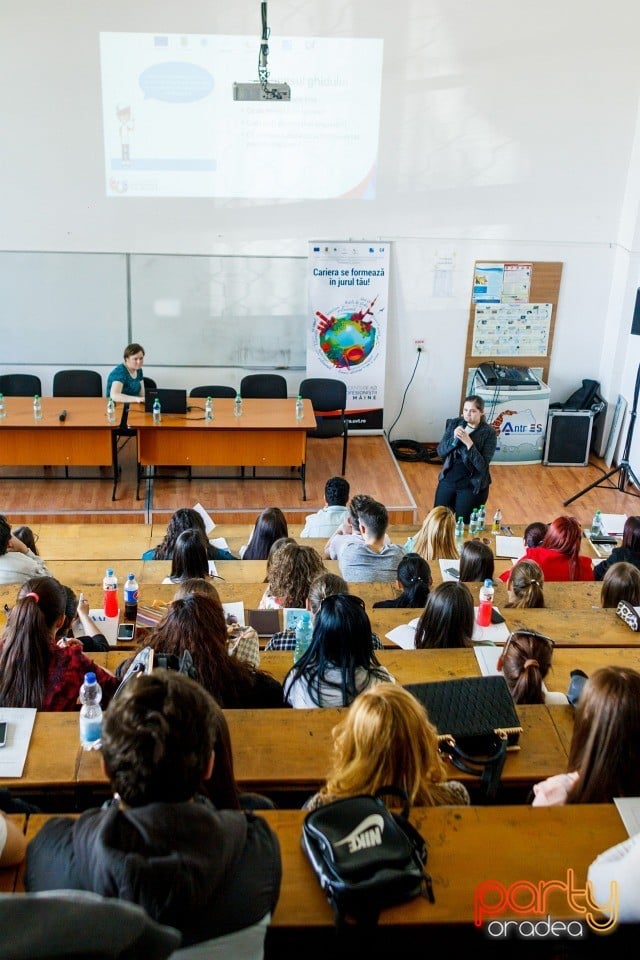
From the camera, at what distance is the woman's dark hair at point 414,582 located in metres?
4.43

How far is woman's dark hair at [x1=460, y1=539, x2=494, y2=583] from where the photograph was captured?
4.82 meters

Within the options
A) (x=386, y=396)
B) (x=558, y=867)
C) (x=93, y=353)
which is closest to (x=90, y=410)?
(x=93, y=353)

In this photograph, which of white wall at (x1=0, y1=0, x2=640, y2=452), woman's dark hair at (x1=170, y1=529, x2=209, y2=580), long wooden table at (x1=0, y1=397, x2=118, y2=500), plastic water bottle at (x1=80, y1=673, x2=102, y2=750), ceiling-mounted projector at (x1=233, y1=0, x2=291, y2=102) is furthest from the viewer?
white wall at (x1=0, y1=0, x2=640, y2=452)

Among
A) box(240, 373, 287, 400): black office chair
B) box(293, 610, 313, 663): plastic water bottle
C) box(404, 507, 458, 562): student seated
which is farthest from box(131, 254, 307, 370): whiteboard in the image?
box(293, 610, 313, 663): plastic water bottle

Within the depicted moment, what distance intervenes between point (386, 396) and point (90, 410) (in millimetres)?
3038

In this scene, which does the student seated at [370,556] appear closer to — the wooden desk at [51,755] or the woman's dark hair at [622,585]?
the woman's dark hair at [622,585]

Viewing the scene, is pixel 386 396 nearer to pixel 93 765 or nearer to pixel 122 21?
pixel 122 21

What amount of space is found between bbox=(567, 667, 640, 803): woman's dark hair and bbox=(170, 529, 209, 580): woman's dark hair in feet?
8.30

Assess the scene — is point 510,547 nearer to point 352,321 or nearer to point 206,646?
point 206,646

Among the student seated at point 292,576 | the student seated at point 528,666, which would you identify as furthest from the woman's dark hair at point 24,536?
the student seated at point 528,666

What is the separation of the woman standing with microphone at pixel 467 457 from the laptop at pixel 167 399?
2257 mm

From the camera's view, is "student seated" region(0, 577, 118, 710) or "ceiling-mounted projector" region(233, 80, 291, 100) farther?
"ceiling-mounted projector" region(233, 80, 291, 100)

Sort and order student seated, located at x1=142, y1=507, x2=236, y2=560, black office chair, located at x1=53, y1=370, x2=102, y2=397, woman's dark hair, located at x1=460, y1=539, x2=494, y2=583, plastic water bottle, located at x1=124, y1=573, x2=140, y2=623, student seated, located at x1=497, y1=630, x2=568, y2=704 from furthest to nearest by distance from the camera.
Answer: black office chair, located at x1=53, y1=370, x2=102, y2=397 < student seated, located at x1=142, y1=507, x2=236, y2=560 < woman's dark hair, located at x1=460, y1=539, x2=494, y2=583 < plastic water bottle, located at x1=124, y1=573, x2=140, y2=623 < student seated, located at x1=497, y1=630, x2=568, y2=704

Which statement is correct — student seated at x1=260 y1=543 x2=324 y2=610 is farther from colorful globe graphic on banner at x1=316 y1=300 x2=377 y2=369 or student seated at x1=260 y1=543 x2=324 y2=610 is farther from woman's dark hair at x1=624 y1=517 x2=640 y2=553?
colorful globe graphic on banner at x1=316 y1=300 x2=377 y2=369
